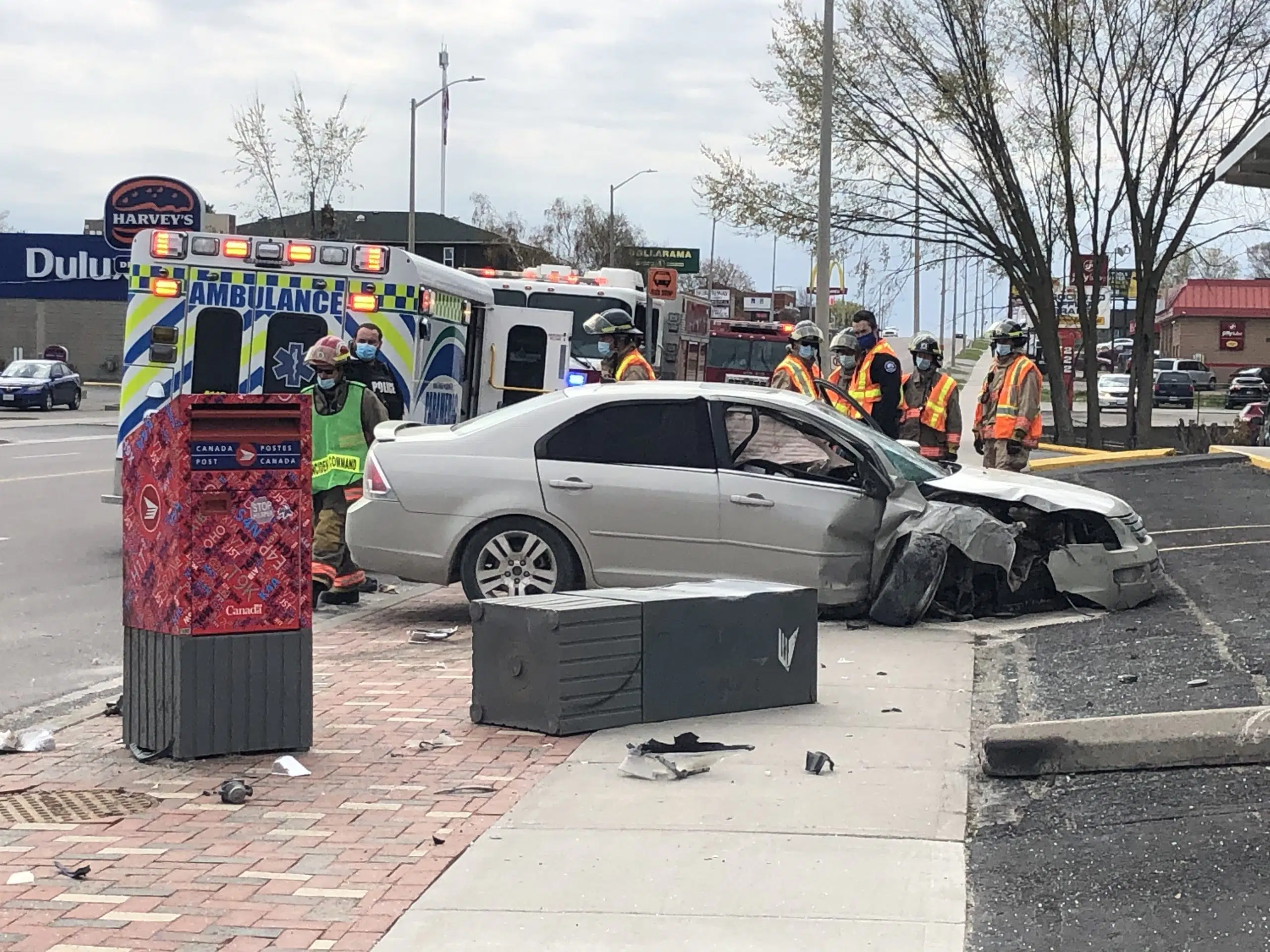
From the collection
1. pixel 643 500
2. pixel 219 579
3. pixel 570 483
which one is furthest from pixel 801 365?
pixel 219 579

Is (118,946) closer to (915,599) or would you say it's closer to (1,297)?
(915,599)

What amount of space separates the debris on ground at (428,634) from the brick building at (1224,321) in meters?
77.6

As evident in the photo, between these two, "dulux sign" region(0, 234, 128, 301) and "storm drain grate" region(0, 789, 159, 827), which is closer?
"storm drain grate" region(0, 789, 159, 827)

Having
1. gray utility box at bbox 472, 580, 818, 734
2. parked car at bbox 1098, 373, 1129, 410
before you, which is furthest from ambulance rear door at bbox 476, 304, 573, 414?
parked car at bbox 1098, 373, 1129, 410

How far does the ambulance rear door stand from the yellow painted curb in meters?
5.31

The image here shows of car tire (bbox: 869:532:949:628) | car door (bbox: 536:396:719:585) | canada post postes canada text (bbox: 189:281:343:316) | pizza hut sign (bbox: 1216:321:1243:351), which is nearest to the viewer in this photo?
car tire (bbox: 869:532:949:628)

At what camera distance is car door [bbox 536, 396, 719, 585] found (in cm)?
959

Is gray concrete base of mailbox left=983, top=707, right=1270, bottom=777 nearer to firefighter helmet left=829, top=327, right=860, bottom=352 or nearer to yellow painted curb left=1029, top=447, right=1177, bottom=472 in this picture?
firefighter helmet left=829, top=327, right=860, bottom=352

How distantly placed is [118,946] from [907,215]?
25203mm

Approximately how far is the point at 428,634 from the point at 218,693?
10.6 ft

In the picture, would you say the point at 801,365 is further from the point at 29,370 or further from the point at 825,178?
the point at 29,370

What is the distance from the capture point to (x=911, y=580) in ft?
30.8

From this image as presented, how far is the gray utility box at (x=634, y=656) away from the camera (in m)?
6.86

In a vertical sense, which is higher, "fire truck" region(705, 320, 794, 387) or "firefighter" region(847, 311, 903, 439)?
"fire truck" region(705, 320, 794, 387)
